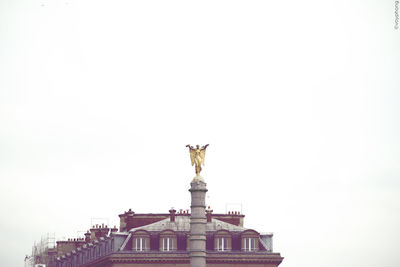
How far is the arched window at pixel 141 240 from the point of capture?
125 meters

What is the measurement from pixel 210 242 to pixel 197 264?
4530cm

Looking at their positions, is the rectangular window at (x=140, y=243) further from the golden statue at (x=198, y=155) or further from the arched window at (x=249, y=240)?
the golden statue at (x=198, y=155)

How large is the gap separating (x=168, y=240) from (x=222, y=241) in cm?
625

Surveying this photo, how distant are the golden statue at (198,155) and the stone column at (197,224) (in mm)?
900

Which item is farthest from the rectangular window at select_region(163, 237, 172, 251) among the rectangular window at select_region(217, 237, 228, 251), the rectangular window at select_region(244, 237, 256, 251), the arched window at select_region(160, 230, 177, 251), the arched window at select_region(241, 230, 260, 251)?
the rectangular window at select_region(244, 237, 256, 251)

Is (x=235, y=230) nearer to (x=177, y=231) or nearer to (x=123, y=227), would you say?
(x=177, y=231)

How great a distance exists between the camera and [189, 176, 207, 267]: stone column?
80812 mm

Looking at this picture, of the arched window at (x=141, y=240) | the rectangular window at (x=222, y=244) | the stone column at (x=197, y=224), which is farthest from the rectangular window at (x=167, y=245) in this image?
the stone column at (x=197, y=224)

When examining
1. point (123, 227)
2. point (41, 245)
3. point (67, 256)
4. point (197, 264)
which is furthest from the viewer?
point (41, 245)

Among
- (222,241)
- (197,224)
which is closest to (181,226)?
(222,241)

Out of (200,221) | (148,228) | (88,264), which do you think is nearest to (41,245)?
(88,264)

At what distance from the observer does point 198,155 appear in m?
81.6

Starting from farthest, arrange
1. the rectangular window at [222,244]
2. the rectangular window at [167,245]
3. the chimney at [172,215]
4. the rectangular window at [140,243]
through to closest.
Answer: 1. the chimney at [172,215]
2. the rectangular window at [222,244]
3. the rectangular window at [167,245]
4. the rectangular window at [140,243]

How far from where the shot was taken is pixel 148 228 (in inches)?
5020
